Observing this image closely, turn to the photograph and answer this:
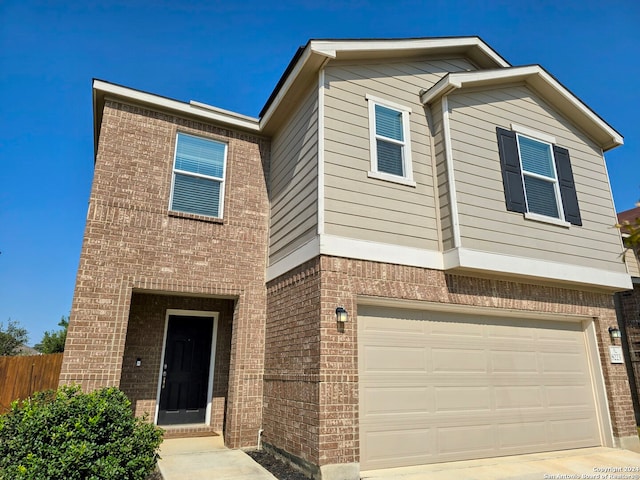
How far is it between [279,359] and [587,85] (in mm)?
10356

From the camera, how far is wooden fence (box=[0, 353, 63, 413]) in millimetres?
6730

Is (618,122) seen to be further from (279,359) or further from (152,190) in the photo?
(152,190)

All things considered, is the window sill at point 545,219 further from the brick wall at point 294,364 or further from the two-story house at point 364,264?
the brick wall at point 294,364

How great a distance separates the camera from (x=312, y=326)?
18.1 feet

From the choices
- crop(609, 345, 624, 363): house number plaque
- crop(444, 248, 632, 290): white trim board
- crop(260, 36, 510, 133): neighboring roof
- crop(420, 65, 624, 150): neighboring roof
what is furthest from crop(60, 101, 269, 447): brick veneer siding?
crop(609, 345, 624, 363): house number plaque

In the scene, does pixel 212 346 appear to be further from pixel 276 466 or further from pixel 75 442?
pixel 75 442

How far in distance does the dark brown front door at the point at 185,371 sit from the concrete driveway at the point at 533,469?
3.97 m

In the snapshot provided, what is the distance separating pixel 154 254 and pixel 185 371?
8.33 ft

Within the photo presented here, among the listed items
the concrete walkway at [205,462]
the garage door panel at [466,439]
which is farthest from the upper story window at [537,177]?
the concrete walkway at [205,462]

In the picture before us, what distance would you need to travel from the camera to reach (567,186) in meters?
7.89

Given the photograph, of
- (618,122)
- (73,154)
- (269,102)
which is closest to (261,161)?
(269,102)

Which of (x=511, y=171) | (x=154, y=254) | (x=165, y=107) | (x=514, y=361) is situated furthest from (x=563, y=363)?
(x=165, y=107)

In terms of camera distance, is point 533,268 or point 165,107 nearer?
point 533,268

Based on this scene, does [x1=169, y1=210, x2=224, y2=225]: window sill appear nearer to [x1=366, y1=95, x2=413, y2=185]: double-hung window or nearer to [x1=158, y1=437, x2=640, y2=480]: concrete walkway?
[x1=366, y1=95, x2=413, y2=185]: double-hung window
